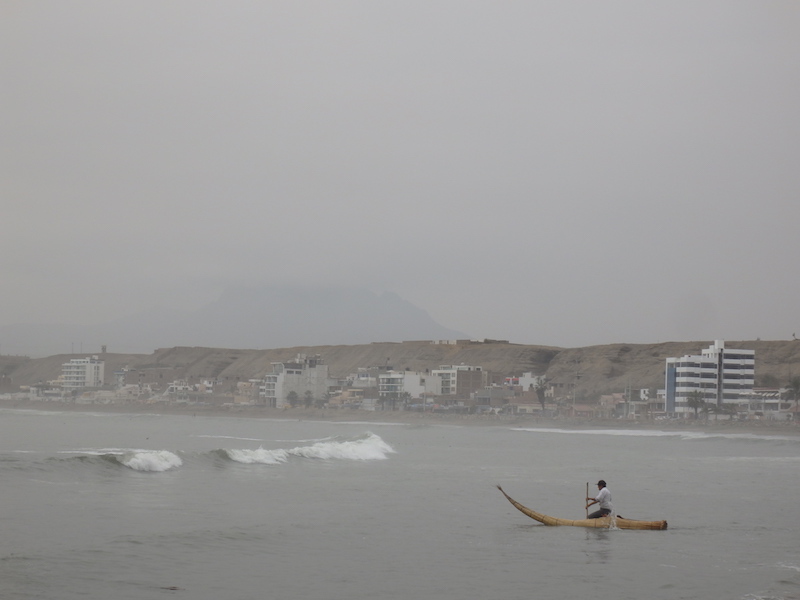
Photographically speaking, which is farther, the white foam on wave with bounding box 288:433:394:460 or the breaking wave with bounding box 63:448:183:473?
the white foam on wave with bounding box 288:433:394:460

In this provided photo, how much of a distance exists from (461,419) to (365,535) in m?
132

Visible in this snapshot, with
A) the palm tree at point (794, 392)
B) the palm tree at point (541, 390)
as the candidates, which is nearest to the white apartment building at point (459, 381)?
the palm tree at point (541, 390)

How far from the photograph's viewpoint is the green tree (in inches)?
5315

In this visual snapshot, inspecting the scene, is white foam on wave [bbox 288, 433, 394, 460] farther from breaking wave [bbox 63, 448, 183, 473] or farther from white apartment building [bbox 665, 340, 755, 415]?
white apartment building [bbox 665, 340, 755, 415]

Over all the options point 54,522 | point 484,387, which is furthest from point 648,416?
point 54,522

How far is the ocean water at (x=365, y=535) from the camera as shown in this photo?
17234 mm

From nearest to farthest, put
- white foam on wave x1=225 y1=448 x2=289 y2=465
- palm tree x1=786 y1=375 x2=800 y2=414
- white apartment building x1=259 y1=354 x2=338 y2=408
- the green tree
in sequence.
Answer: white foam on wave x1=225 y1=448 x2=289 y2=465 < palm tree x1=786 y1=375 x2=800 y2=414 < the green tree < white apartment building x1=259 y1=354 x2=338 y2=408

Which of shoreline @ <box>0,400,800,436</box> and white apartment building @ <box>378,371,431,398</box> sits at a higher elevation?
white apartment building @ <box>378,371,431,398</box>

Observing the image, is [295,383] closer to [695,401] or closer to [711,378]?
[711,378]

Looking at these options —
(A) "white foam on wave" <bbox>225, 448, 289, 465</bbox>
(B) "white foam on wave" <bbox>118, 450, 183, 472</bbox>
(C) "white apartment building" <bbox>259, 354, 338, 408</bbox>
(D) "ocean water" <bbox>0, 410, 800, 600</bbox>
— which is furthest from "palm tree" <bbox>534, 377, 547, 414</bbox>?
(B) "white foam on wave" <bbox>118, 450, 183, 472</bbox>

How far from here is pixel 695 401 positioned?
134875 mm

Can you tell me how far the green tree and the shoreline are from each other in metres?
3.53

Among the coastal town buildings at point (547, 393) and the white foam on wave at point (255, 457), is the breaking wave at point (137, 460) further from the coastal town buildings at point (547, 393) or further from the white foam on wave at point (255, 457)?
the coastal town buildings at point (547, 393)

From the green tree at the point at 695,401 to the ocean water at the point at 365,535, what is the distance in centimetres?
9394
